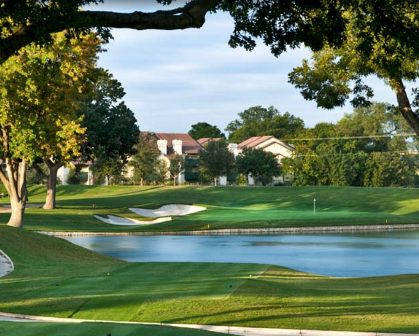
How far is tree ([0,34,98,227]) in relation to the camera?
108ft

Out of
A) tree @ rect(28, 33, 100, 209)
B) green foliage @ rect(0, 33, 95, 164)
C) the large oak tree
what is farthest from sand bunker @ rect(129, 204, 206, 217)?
the large oak tree

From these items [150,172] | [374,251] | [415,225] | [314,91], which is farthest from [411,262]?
[150,172]

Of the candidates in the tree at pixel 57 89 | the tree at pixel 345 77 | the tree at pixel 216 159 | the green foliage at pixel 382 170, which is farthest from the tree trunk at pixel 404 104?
the green foliage at pixel 382 170

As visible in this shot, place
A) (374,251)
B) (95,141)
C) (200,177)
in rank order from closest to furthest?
(374,251)
(95,141)
(200,177)

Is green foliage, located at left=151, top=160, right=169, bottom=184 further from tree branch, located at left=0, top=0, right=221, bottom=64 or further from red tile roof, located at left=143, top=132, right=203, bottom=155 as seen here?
tree branch, located at left=0, top=0, right=221, bottom=64

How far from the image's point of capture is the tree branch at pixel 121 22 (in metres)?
10.9

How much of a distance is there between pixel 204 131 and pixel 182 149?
4803 centimetres

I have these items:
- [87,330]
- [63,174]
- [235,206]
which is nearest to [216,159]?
[235,206]

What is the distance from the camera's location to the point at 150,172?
314ft

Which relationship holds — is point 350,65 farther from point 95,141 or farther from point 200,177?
point 200,177

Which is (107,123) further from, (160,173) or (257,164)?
(257,164)

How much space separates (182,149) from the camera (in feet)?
409

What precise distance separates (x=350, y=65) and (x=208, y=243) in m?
18.9

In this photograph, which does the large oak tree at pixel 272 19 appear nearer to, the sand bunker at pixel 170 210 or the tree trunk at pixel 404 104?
the tree trunk at pixel 404 104
